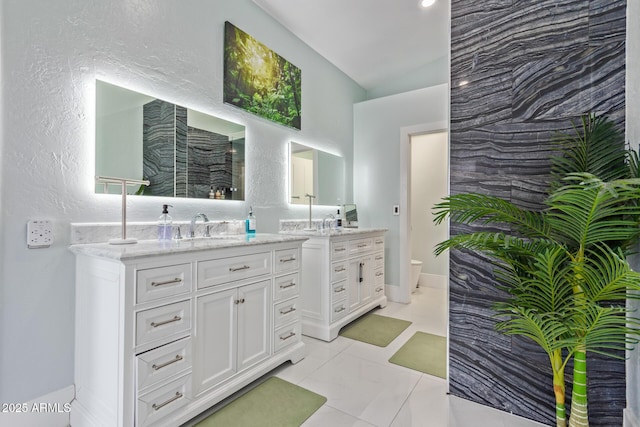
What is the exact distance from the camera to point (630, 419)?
4.20ft

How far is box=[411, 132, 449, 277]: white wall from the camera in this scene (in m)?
4.52

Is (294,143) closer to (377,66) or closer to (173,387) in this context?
(377,66)

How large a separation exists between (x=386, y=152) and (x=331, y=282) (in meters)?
2.06

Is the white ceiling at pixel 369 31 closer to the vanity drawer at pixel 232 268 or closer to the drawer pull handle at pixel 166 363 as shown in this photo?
the vanity drawer at pixel 232 268

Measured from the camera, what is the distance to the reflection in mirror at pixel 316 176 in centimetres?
309

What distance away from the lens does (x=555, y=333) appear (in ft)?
3.59

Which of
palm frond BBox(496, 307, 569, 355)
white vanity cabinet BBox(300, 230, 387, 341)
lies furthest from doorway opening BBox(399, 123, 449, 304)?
palm frond BBox(496, 307, 569, 355)

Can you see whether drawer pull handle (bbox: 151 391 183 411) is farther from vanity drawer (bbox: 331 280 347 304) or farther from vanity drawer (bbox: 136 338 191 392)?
vanity drawer (bbox: 331 280 347 304)

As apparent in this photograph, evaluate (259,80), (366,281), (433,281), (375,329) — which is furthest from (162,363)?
(433,281)

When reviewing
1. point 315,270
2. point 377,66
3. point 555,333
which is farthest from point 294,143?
point 555,333

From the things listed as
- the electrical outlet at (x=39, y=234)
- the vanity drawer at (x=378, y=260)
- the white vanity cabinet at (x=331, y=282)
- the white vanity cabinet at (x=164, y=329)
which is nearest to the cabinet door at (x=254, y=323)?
the white vanity cabinet at (x=164, y=329)

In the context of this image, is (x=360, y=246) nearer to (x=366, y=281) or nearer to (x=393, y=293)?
(x=366, y=281)

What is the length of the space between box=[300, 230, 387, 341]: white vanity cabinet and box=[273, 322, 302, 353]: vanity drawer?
32 centimetres

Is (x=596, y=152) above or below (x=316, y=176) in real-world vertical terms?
below
